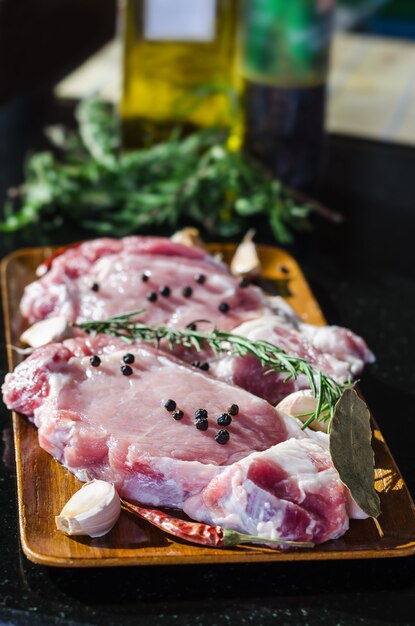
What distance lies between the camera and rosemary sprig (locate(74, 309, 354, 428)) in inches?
52.2

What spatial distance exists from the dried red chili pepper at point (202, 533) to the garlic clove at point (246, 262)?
0.74 meters

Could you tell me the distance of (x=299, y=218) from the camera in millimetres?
2229

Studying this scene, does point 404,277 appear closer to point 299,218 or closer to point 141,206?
point 299,218

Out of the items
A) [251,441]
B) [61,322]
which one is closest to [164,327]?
[61,322]

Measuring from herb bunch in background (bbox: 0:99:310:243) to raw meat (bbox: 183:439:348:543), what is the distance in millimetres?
950

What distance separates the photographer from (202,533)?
46.0 inches

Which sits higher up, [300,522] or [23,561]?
[300,522]

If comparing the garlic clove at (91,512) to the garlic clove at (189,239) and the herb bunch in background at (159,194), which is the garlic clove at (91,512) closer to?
the garlic clove at (189,239)

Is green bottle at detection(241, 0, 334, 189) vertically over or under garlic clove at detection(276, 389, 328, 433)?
over

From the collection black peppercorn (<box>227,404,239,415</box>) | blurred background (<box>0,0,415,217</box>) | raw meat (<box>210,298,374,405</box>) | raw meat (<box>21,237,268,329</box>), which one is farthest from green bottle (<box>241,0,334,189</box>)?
black peppercorn (<box>227,404,239,415</box>)

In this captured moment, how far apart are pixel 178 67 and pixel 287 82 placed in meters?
0.31

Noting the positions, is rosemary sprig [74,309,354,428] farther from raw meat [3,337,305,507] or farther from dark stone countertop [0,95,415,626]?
dark stone countertop [0,95,415,626]

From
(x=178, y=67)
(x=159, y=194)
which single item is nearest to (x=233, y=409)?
(x=159, y=194)

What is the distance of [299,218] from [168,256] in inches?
21.9
